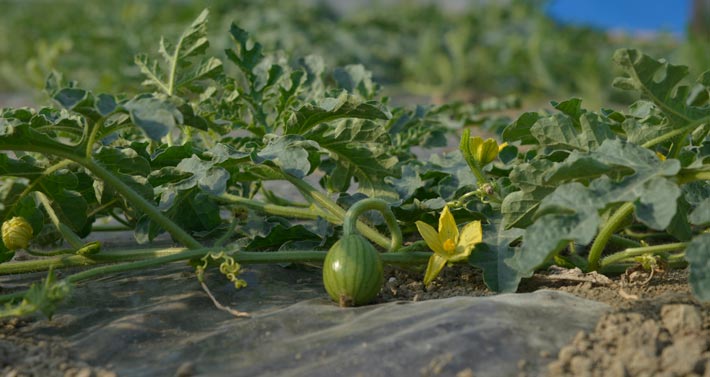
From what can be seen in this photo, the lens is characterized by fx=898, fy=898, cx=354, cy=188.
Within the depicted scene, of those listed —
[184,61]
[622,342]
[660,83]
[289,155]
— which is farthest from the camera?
[184,61]

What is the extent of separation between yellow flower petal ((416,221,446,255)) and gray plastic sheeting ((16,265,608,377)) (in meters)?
0.22

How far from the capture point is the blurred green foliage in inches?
328

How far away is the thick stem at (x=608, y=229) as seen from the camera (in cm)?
225

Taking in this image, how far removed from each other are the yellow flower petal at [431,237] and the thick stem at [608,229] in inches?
16.2

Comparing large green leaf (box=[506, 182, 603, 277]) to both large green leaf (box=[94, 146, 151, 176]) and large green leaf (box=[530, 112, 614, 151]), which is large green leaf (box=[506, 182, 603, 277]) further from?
large green leaf (box=[94, 146, 151, 176])

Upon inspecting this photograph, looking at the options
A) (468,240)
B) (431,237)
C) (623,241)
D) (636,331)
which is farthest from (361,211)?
(623,241)

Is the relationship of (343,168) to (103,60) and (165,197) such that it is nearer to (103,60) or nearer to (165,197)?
(165,197)

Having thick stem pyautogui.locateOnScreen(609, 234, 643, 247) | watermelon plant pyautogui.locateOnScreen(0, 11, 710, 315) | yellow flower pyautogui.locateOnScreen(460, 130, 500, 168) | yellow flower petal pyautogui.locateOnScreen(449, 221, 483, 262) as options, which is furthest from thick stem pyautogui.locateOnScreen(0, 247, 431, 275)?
thick stem pyautogui.locateOnScreen(609, 234, 643, 247)

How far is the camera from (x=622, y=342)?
6.44 ft

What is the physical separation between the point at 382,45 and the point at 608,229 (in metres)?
8.06

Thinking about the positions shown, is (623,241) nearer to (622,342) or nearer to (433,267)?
(433,267)

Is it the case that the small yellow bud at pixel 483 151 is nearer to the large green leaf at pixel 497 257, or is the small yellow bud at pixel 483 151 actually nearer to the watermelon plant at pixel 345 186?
the watermelon plant at pixel 345 186

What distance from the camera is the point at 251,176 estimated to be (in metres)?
2.77

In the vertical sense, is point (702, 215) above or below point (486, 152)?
below
